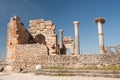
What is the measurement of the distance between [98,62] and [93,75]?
15.1 feet

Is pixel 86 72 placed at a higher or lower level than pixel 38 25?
lower

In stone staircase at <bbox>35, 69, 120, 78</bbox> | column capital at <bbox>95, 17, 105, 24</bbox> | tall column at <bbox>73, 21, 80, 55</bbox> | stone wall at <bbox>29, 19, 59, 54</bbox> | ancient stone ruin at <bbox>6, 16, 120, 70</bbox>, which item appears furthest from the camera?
stone wall at <bbox>29, 19, 59, 54</bbox>

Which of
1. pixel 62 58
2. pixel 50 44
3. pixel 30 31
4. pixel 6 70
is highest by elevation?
pixel 30 31

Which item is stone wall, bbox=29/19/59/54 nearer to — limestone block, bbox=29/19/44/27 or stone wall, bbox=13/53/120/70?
limestone block, bbox=29/19/44/27

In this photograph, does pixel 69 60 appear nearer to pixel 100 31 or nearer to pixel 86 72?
pixel 86 72

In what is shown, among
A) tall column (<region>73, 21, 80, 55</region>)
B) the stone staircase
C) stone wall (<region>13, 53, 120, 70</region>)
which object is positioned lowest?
the stone staircase

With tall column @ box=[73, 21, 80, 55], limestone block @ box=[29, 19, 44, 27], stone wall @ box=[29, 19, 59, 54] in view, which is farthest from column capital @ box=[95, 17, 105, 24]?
limestone block @ box=[29, 19, 44, 27]

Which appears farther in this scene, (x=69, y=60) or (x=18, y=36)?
(x=18, y=36)

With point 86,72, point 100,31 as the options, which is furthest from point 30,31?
point 86,72

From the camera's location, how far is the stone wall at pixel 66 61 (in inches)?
636

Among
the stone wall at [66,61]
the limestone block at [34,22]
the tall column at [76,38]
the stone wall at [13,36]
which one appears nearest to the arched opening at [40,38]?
the limestone block at [34,22]

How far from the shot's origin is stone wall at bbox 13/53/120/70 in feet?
53.0

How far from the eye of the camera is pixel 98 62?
16359 millimetres

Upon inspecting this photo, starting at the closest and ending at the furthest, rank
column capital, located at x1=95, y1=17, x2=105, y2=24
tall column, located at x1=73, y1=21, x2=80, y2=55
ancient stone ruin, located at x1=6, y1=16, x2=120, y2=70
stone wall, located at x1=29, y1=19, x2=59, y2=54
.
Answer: ancient stone ruin, located at x1=6, y1=16, x2=120, y2=70 → column capital, located at x1=95, y1=17, x2=105, y2=24 → tall column, located at x1=73, y1=21, x2=80, y2=55 → stone wall, located at x1=29, y1=19, x2=59, y2=54
